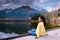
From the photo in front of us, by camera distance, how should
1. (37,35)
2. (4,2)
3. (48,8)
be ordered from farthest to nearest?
(48,8), (4,2), (37,35)

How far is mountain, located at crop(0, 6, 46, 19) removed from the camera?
4328 mm

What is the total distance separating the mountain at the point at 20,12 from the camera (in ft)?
14.2

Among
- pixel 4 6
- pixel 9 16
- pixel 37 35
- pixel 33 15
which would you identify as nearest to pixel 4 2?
pixel 4 6

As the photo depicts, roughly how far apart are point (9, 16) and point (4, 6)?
0.29m

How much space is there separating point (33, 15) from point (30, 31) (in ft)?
1.47

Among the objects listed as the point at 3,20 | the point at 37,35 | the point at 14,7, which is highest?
the point at 14,7

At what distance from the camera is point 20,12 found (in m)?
4.45

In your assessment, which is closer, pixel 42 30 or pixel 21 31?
pixel 42 30

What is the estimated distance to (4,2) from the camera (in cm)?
433

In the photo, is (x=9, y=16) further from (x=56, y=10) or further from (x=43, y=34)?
(x=56, y=10)

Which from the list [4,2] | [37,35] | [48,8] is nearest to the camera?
[37,35]

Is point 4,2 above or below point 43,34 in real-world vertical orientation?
above

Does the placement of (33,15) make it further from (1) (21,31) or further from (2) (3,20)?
(2) (3,20)

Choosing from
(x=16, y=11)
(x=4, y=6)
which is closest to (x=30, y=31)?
(x=16, y=11)
